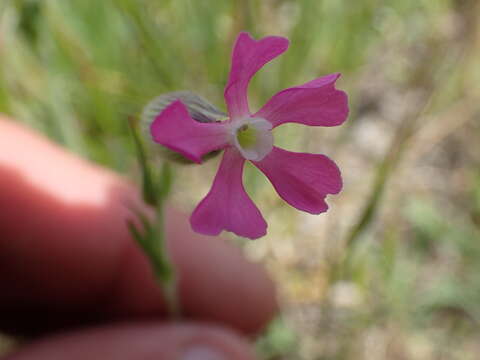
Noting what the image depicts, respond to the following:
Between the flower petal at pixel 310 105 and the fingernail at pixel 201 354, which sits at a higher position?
the fingernail at pixel 201 354

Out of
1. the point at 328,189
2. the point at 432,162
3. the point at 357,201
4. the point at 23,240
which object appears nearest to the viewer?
the point at 328,189

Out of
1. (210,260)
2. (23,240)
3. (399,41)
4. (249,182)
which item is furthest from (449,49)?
(23,240)

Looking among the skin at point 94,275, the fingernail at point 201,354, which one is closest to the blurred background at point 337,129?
the skin at point 94,275

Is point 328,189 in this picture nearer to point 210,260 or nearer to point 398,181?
point 210,260

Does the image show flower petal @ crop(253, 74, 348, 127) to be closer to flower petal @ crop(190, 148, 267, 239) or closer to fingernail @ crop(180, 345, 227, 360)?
flower petal @ crop(190, 148, 267, 239)

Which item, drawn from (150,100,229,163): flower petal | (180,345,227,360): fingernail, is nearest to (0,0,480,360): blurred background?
(180,345,227,360): fingernail

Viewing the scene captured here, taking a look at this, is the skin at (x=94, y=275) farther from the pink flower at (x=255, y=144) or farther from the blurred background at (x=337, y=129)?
the pink flower at (x=255, y=144)

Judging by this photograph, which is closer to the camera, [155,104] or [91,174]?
[155,104]
